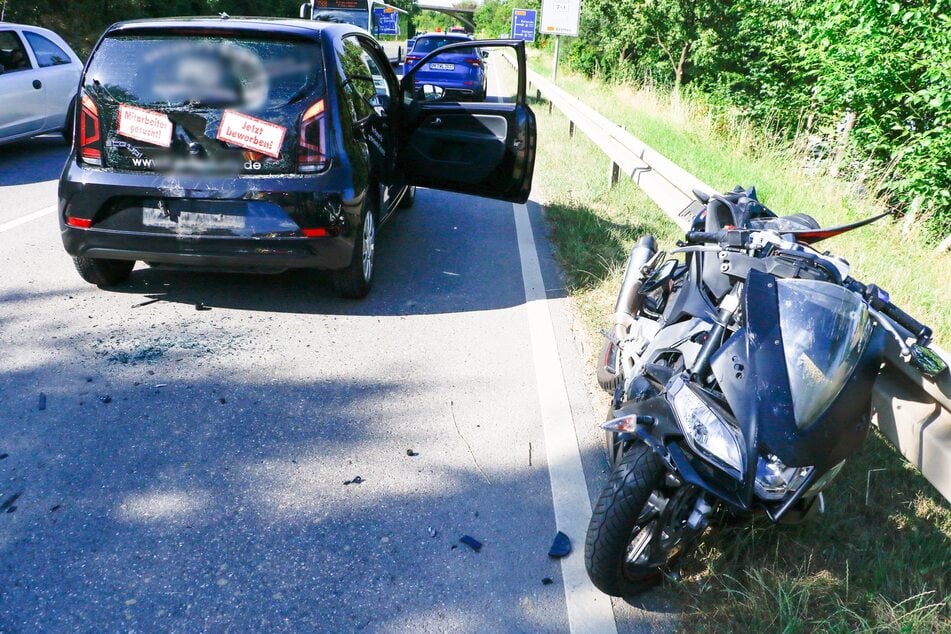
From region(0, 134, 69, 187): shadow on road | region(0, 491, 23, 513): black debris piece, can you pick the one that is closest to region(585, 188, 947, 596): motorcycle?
region(0, 491, 23, 513): black debris piece

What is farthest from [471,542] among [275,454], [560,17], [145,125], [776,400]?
[560,17]

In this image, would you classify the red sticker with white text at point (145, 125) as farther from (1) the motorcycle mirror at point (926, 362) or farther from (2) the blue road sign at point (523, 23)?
(2) the blue road sign at point (523, 23)

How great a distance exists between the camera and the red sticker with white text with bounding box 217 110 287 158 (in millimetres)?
4910

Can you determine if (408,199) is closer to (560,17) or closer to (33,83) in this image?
(33,83)

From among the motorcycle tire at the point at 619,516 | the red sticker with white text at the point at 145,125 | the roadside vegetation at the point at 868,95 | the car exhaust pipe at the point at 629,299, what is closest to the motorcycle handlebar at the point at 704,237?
the car exhaust pipe at the point at 629,299

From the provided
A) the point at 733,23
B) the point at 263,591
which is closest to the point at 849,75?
the point at 263,591

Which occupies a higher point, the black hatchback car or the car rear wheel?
the black hatchback car

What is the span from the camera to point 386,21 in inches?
1172

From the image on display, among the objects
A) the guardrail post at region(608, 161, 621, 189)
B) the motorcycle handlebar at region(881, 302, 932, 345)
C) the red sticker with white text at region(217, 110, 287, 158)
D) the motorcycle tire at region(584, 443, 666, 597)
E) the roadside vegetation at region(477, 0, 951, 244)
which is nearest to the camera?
the motorcycle handlebar at region(881, 302, 932, 345)

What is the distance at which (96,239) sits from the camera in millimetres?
5109

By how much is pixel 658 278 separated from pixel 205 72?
3145mm

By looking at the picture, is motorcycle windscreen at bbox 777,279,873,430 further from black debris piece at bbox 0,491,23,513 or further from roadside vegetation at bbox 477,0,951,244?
roadside vegetation at bbox 477,0,951,244

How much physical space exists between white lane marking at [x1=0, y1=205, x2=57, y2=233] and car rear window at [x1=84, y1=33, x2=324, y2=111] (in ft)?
9.11

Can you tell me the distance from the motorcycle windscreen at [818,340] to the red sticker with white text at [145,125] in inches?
154
